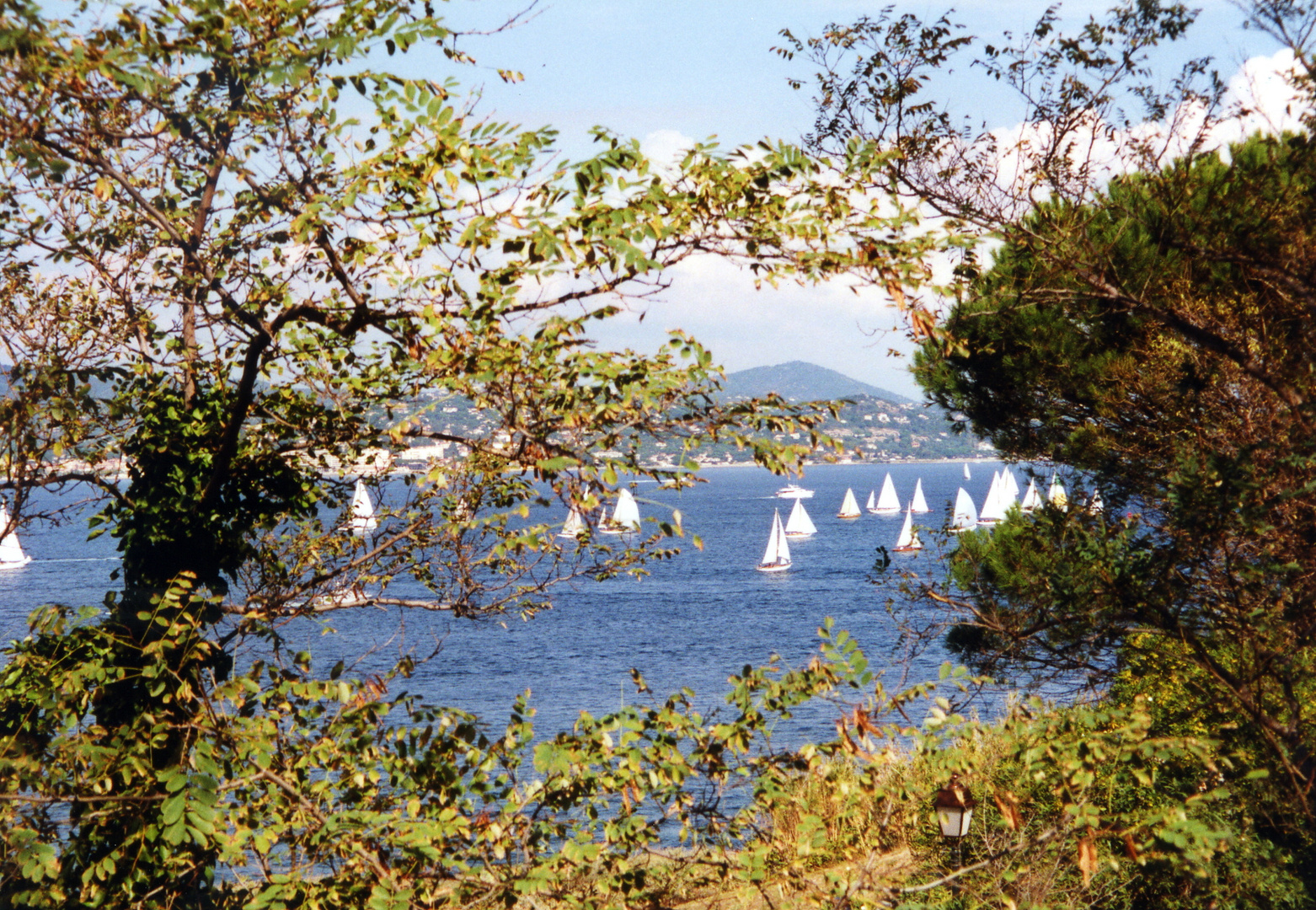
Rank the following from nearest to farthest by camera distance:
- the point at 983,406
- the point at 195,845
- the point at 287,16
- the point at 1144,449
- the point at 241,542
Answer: the point at 287,16
the point at 195,845
the point at 241,542
the point at 1144,449
the point at 983,406

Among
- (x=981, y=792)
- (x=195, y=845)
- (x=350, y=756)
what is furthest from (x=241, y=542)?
(x=981, y=792)

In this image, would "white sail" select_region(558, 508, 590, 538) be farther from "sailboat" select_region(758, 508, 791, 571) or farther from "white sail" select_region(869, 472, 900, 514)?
"white sail" select_region(869, 472, 900, 514)

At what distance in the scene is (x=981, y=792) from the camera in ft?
34.9

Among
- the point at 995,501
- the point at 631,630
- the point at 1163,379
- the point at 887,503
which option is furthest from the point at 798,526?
the point at 1163,379

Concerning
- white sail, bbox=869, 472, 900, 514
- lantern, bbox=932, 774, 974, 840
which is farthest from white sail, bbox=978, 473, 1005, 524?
lantern, bbox=932, 774, 974, 840

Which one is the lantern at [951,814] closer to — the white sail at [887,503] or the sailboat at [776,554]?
A: the sailboat at [776,554]

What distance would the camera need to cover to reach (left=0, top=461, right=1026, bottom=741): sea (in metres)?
30.9

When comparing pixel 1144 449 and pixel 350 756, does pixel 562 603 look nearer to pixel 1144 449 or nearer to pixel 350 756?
pixel 1144 449

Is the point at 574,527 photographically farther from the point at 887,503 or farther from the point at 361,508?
the point at 887,503

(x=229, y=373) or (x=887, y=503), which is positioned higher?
(x=229, y=373)

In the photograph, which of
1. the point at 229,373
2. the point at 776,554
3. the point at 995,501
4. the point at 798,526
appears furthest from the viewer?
the point at 798,526

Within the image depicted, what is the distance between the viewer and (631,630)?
4912 cm

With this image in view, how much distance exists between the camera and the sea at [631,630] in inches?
1218

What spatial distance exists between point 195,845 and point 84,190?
3419mm
